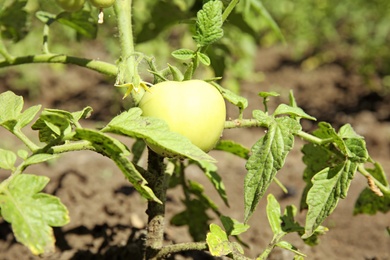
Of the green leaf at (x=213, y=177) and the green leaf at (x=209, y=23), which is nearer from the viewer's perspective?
the green leaf at (x=209, y=23)

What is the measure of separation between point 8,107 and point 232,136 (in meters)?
2.43

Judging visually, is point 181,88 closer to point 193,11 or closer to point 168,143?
point 168,143

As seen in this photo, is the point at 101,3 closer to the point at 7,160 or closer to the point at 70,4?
the point at 70,4

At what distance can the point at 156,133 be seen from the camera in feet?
3.45

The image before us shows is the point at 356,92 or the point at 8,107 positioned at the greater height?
the point at 8,107

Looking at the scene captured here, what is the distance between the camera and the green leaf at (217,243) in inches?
50.8

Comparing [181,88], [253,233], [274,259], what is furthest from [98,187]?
[181,88]

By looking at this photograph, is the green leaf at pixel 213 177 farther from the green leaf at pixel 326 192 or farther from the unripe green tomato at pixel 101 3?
the unripe green tomato at pixel 101 3

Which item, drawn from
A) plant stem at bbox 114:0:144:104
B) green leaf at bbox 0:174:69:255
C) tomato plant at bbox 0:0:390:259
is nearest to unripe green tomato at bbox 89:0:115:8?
tomato plant at bbox 0:0:390:259

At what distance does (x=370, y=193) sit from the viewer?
1.61m

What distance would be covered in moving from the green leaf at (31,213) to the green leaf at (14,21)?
905 mm

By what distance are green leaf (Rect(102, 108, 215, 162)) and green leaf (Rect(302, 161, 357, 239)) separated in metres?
0.34

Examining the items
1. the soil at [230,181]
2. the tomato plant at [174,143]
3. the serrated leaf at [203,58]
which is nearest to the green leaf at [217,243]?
the tomato plant at [174,143]

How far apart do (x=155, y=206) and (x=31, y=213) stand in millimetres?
490
